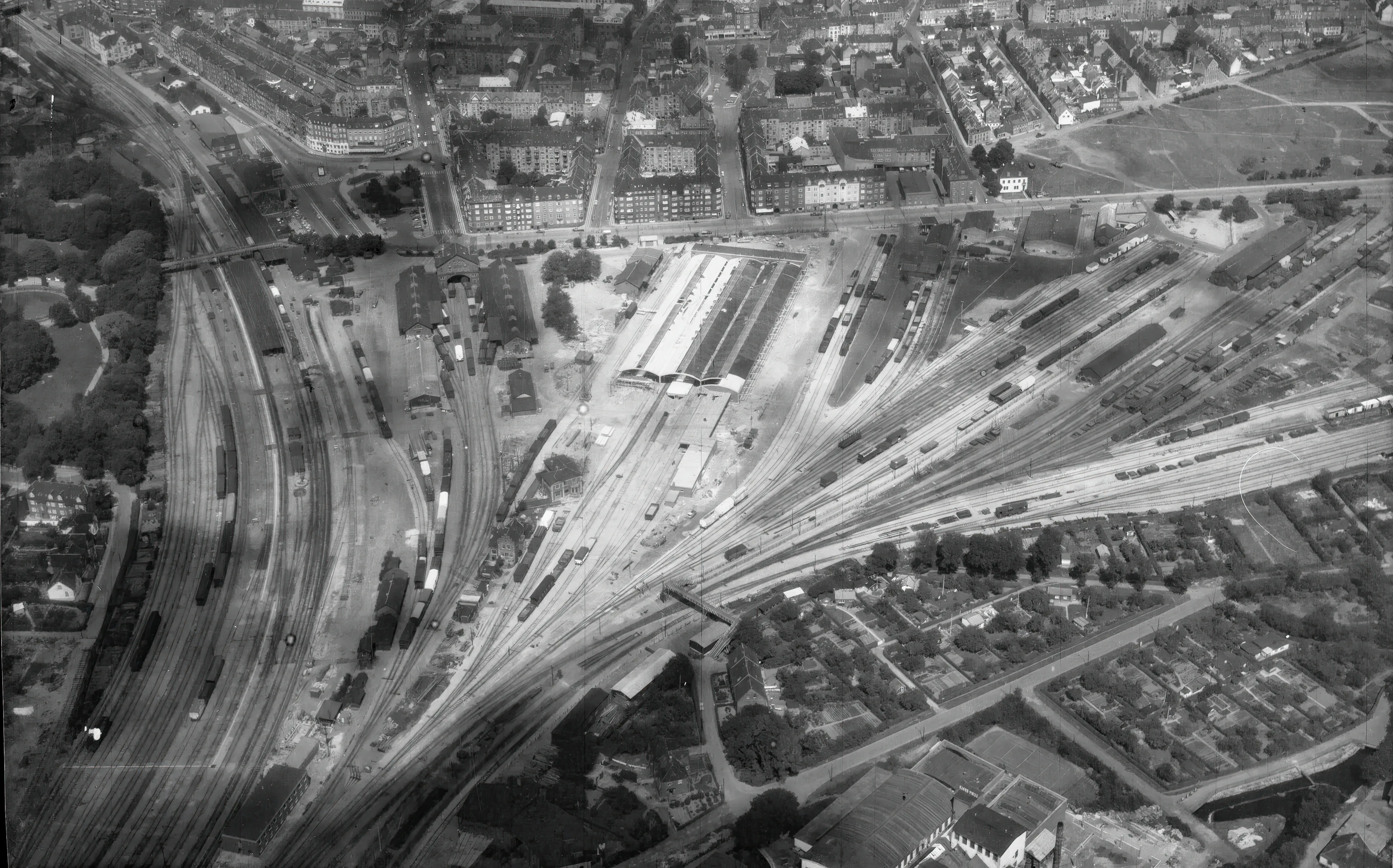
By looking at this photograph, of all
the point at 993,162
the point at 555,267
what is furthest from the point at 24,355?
the point at 993,162

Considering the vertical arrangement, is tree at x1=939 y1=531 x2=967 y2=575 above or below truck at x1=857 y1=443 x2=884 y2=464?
below

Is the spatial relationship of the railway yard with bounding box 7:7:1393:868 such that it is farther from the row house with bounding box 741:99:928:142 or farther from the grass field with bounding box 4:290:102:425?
the row house with bounding box 741:99:928:142

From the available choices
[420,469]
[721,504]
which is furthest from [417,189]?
[721,504]

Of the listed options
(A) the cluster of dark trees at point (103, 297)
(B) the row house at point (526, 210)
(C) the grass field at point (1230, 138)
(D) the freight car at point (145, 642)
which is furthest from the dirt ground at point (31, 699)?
(C) the grass field at point (1230, 138)

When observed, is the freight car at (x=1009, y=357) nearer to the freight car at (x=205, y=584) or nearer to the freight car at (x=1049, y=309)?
the freight car at (x=1049, y=309)

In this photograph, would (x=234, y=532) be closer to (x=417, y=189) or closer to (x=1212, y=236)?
(x=417, y=189)

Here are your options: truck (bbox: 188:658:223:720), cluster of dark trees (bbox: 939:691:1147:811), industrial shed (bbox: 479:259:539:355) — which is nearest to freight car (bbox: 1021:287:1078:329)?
industrial shed (bbox: 479:259:539:355)

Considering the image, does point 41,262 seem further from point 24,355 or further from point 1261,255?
point 1261,255
